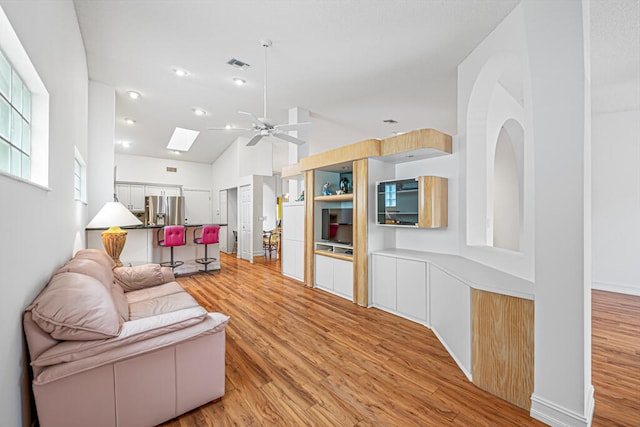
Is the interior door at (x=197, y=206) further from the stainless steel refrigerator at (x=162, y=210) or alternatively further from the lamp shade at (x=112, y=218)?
the lamp shade at (x=112, y=218)

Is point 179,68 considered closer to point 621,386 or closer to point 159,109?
point 159,109

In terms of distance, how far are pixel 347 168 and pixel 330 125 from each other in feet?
7.86

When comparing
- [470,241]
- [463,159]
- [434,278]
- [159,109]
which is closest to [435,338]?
[434,278]

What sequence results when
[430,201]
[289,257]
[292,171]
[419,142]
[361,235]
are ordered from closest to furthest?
[419,142] < [430,201] < [361,235] < [292,171] < [289,257]

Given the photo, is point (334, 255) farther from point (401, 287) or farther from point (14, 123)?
point (14, 123)

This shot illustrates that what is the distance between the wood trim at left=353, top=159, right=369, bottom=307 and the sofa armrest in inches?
97.0

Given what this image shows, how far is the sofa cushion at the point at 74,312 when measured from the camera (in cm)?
129

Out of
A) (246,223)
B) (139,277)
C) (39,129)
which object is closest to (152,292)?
(139,277)

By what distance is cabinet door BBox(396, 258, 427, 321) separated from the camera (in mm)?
3033

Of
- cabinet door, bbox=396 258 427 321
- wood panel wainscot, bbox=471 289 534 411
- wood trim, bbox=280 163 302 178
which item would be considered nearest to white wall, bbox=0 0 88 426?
wood panel wainscot, bbox=471 289 534 411

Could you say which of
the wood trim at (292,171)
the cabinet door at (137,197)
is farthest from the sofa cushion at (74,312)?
the cabinet door at (137,197)

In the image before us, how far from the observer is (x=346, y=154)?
12.5ft

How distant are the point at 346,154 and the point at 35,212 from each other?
3205 mm

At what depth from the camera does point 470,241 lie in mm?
3084
